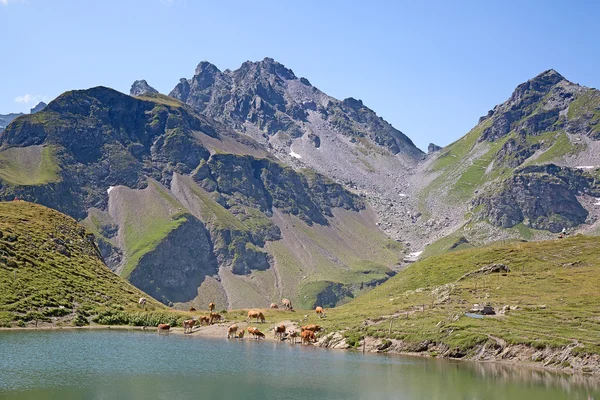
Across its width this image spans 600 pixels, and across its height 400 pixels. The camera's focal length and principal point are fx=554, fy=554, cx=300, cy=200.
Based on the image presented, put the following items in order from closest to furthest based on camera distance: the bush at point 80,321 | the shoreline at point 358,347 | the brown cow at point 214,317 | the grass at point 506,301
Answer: the shoreline at point 358,347 → the grass at point 506,301 → the bush at point 80,321 → the brown cow at point 214,317

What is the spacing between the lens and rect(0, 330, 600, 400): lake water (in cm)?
5606

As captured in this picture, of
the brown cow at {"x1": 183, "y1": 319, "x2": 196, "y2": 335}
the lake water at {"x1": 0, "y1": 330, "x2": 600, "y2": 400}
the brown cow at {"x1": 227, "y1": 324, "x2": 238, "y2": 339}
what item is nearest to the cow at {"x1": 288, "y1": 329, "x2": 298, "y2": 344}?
the brown cow at {"x1": 227, "y1": 324, "x2": 238, "y2": 339}

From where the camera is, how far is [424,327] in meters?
103

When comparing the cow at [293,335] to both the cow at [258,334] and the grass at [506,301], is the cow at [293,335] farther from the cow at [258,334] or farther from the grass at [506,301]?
the grass at [506,301]

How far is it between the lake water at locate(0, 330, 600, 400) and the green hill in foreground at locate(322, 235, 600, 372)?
652 cm

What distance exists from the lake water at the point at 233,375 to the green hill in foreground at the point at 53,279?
15.8 m

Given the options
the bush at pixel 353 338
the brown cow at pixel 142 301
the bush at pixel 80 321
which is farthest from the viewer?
the brown cow at pixel 142 301

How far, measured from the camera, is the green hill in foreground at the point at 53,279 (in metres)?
104

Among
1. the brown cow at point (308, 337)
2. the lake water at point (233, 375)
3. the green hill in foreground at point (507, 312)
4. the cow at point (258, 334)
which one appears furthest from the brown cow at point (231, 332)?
the green hill in foreground at point (507, 312)

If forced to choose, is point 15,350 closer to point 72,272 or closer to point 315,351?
point 315,351

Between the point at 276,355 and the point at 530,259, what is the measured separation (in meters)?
96.2

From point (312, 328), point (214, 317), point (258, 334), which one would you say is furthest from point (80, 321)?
point (312, 328)

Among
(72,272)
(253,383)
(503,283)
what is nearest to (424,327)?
(503,283)

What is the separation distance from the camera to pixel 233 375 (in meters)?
66.1
